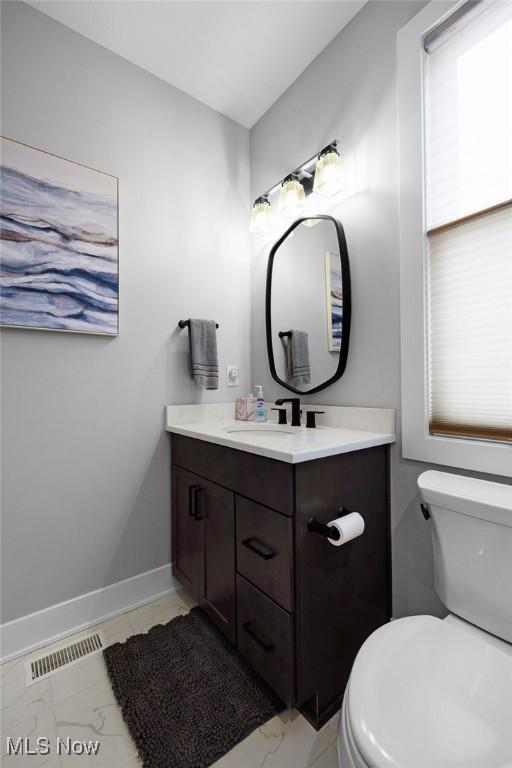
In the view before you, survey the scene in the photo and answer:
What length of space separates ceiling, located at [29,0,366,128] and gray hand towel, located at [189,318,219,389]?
4.11ft

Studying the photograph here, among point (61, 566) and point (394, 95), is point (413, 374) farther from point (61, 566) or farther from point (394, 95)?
point (61, 566)

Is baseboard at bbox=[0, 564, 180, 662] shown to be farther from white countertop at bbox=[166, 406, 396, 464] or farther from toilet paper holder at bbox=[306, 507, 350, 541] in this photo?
toilet paper holder at bbox=[306, 507, 350, 541]

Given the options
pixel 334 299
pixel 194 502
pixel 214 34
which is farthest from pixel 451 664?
pixel 214 34

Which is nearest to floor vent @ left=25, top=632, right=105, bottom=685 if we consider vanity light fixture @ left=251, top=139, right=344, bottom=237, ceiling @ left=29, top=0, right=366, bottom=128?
vanity light fixture @ left=251, top=139, right=344, bottom=237

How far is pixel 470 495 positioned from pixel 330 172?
1392 millimetres

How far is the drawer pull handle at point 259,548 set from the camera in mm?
1069

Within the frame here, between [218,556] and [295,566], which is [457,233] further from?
[218,556]

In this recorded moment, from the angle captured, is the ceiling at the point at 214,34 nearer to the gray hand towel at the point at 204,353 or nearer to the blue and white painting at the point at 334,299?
the blue and white painting at the point at 334,299

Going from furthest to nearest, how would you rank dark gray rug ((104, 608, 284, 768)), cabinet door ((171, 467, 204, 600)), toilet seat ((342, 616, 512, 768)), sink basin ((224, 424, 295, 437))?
1. sink basin ((224, 424, 295, 437))
2. cabinet door ((171, 467, 204, 600))
3. dark gray rug ((104, 608, 284, 768))
4. toilet seat ((342, 616, 512, 768))

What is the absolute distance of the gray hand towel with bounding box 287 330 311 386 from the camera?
172 centimetres

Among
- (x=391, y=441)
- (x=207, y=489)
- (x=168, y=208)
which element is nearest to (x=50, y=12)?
(x=168, y=208)

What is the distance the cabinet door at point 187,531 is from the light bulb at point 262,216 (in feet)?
4.61

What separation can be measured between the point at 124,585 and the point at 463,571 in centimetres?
145

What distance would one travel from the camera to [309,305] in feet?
5.57
